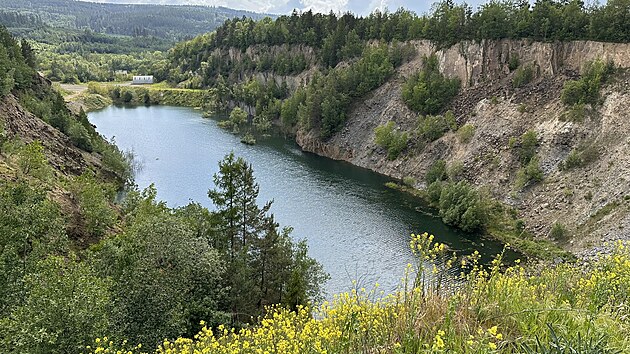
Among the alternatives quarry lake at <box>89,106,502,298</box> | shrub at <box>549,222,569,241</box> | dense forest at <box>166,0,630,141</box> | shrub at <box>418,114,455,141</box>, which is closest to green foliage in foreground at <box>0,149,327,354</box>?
quarry lake at <box>89,106,502,298</box>

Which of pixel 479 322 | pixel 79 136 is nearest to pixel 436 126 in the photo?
pixel 79 136

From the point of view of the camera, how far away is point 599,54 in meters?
51.0

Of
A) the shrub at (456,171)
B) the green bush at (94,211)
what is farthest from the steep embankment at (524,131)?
the green bush at (94,211)

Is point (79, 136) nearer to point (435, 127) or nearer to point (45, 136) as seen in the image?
point (45, 136)

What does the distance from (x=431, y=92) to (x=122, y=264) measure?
54.1 meters

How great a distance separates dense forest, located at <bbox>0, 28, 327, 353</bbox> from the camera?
1263cm

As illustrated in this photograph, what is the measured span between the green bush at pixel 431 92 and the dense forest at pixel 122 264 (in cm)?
3907

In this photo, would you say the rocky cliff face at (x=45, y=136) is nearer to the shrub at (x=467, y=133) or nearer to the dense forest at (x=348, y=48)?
the dense forest at (x=348, y=48)

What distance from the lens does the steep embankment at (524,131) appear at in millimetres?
40875

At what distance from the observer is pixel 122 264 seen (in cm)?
1834

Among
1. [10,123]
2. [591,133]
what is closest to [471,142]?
[591,133]

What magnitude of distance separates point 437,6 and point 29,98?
55.8m

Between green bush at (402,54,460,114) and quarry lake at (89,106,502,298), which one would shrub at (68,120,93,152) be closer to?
quarry lake at (89,106,502,298)

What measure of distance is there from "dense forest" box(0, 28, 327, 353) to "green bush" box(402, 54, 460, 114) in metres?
39.1
